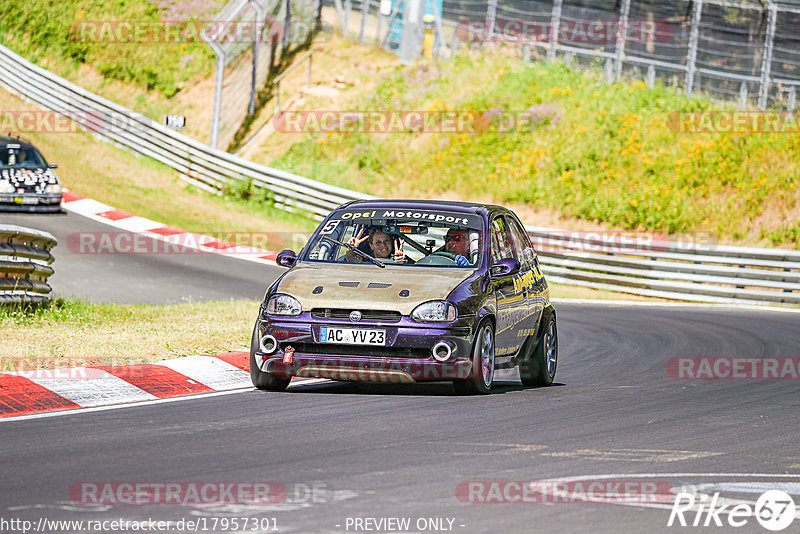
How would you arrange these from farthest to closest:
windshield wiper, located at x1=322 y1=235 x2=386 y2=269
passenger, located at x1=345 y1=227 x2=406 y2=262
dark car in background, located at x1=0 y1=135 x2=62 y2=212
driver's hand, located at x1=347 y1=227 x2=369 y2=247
Result: 1. dark car in background, located at x1=0 y1=135 x2=62 y2=212
2. driver's hand, located at x1=347 y1=227 x2=369 y2=247
3. passenger, located at x1=345 y1=227 x2=406 y2=262
4. windshield wiper, located at x1=322 y1=235 x2=386 y2=269

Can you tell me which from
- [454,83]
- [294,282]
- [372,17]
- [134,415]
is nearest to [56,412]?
[134,415]

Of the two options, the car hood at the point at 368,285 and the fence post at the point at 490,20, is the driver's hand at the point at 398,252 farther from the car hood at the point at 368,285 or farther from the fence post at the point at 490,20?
the fence post at the point at 490,20

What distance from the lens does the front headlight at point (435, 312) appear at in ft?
30.7

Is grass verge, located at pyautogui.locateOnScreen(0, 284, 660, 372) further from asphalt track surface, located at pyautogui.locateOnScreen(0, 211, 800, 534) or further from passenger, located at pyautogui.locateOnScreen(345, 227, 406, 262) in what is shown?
passenger, located at pyautogui.locateOnScreen(345, 227, 406, 262)

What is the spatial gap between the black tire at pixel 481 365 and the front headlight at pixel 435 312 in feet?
1.01

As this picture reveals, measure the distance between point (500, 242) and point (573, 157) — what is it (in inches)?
855

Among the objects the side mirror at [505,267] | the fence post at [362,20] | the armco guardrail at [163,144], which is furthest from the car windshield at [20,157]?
the side mirror at [505,267]

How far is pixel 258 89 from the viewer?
121 feet

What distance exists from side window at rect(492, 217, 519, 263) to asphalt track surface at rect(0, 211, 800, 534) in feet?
3.79

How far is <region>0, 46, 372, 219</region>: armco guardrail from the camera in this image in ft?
97.4

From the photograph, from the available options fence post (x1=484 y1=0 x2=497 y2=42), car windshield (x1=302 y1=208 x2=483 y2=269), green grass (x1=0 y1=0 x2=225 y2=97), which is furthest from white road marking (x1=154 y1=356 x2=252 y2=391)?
green grass (x1=0 y1=0 x2=225 y2=97)

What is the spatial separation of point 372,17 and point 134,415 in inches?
1241

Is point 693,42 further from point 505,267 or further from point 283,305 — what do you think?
point 283,305

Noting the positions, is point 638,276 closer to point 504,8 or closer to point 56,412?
point 504,8
